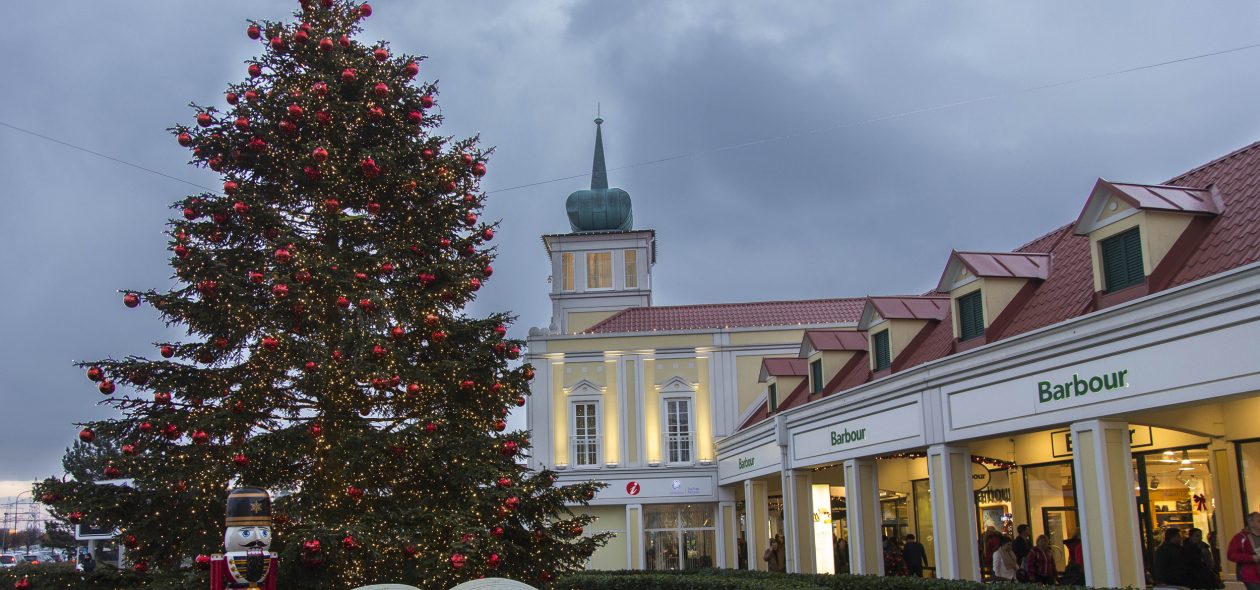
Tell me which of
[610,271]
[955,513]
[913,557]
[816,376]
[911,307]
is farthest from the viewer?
[610,271]

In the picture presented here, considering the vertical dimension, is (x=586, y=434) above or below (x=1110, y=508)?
above

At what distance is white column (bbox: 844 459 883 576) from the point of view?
1975 cm

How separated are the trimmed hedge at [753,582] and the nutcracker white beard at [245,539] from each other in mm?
6382

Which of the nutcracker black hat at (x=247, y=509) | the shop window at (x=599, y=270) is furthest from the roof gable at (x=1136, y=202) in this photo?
the shop window at (x=599, y=270)

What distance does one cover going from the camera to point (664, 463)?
32.6 meters

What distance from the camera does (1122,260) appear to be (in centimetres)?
1369

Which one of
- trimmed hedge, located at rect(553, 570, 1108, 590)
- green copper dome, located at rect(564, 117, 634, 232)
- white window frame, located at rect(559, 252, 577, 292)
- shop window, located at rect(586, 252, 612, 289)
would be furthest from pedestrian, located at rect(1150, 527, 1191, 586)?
green copper dome, located at rect(564, 117, 634, 232)

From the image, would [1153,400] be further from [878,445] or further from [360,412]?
[360,412]

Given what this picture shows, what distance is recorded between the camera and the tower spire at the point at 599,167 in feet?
141

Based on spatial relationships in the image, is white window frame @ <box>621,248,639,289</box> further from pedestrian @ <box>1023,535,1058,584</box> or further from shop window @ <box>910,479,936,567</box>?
pedestrian @ <box>1023,535,1058,584</box>

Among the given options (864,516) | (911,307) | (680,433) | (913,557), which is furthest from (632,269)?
(864,516)

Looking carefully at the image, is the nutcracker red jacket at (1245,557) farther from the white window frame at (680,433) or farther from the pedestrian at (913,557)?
the white window frame at (680,433)

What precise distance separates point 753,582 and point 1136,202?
9402 mm

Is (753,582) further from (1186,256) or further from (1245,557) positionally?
(1186,256)
